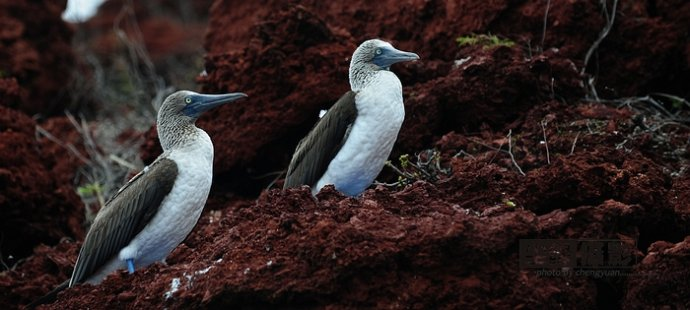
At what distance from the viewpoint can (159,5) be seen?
2194 centimetres

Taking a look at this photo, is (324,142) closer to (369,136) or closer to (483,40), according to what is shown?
(369,136)

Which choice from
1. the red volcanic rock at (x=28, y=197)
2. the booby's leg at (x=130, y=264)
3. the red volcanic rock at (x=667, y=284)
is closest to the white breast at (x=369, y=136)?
the booby's leg at (x=130, y=264)

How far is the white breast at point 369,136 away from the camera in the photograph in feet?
20.5

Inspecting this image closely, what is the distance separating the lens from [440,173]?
6660 millimetres

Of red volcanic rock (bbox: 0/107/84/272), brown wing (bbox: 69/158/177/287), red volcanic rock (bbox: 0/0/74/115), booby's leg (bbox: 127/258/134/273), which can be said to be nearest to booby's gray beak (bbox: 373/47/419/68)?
brown wing (bbox: 69/158/177/287)

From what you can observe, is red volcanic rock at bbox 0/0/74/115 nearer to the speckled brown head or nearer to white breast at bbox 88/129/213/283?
the speckled brown head

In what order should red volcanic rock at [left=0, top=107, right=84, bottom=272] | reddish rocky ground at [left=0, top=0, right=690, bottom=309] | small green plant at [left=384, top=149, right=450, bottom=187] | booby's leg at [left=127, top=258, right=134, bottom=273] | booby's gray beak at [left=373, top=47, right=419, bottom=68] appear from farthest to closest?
red volcanic rock at [left=0, top=107, right=84, bottom=272] → booby's gray beak at [left=373, top=47, right=419, bottom=68] → small green plant at [left=384, top=149, right=450, bottom=187] → booby's leg at [left=127, top=258, right=134, bottom=273] → reddish rocky ground at [left=0, top=0, right=690, bottom=309]

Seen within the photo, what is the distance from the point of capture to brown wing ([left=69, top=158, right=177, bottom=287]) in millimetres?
6117

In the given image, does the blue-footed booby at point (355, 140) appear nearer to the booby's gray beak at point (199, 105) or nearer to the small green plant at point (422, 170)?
the small green plant at point (422, 170)

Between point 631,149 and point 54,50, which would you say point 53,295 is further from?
point 54,50

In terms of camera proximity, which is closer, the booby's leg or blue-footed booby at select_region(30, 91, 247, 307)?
blue-footed booby at select_region(30, 91, 247, 307)

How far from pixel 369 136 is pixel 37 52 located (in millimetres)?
5953

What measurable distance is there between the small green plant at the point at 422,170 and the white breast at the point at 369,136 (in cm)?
28

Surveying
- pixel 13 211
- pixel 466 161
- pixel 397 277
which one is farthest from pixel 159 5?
pixel 397 277
